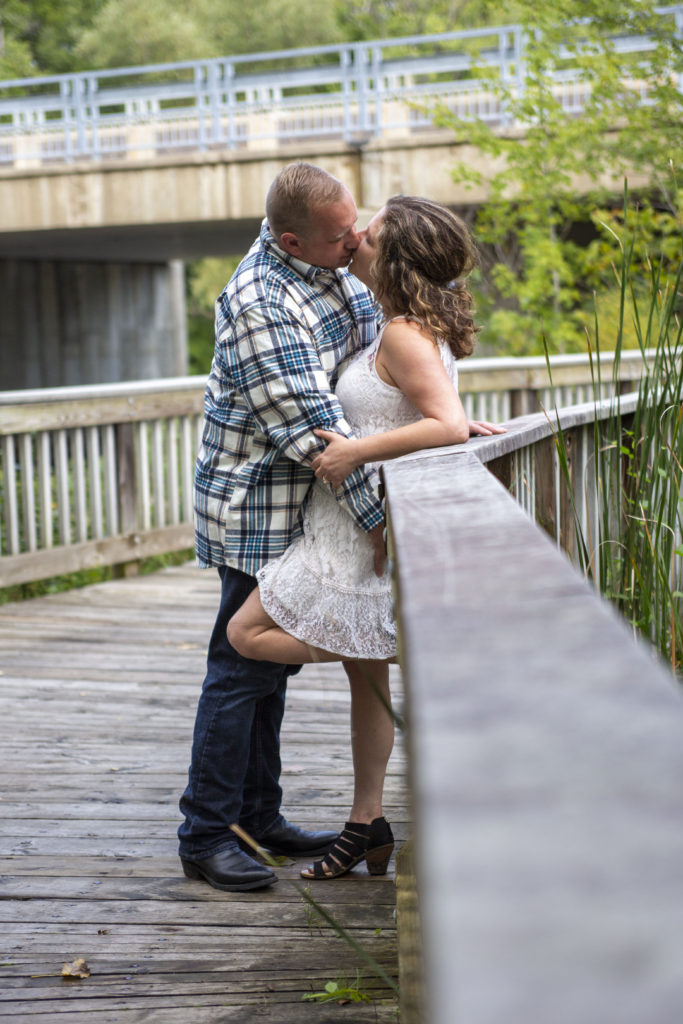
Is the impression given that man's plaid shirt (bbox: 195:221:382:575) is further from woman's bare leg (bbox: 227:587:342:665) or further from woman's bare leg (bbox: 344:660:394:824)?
woman's bare leg (bbox: 344:660:394:824)

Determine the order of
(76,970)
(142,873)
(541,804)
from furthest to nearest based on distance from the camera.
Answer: (142,873)
(76,970)
(541,804)

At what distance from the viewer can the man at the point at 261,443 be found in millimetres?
2502

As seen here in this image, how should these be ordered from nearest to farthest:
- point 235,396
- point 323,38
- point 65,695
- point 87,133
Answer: point 235,396 → point 65,695 → point 87,133 → point 323,38

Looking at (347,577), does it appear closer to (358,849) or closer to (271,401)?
(271,401)

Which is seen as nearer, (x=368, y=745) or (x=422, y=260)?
(x=422, y=260)

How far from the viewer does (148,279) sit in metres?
29.2

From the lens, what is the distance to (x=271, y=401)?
2521 millimetres

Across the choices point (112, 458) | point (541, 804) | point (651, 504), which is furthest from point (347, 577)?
point (112, 458)

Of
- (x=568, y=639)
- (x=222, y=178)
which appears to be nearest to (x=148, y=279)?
(x=222, y=178)

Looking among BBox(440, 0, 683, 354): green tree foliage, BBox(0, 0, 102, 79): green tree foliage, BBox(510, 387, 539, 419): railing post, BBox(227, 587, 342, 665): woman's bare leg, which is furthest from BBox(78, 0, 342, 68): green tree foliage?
BBox(227, 587, 342, 665): woman's bare leg

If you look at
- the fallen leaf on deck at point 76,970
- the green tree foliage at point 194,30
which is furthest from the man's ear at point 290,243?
the green tree foliage at point 194,30

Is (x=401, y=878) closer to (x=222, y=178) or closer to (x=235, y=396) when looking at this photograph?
(x=235, y=396)

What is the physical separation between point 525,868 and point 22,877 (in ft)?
8.75

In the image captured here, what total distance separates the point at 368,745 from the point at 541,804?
2296 mm
